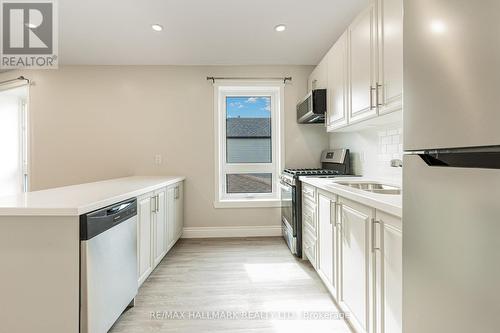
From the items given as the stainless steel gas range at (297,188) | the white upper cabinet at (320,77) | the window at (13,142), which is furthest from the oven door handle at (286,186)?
the window at (13,142)

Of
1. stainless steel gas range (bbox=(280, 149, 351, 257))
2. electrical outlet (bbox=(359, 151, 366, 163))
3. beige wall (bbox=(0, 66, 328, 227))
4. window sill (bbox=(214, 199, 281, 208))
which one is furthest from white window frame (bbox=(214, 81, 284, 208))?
electrical outlet (bbox=(359, 151, 366, 163))

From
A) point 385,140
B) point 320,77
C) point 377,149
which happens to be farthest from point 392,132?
point 320,77

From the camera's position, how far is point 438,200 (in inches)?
28.6

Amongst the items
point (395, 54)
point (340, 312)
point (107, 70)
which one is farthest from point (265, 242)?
point (107, 70)

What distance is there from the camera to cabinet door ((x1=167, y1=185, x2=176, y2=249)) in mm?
2875

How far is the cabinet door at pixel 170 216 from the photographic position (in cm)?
288

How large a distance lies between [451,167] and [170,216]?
2.75 meters

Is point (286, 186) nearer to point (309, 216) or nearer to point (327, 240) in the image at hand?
point (309, 216)

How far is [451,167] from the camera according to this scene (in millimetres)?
689

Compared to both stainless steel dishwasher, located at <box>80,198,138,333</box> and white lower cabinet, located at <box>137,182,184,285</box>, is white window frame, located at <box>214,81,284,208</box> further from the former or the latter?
stainless steel dishwasher, located at <box>80,198,138,333</box>

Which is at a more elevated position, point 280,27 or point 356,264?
point 280,27

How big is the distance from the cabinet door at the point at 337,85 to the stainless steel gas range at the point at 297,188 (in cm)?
49

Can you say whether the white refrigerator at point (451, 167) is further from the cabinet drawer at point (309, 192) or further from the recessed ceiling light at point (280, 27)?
the recessed ceiling light at point (280, 27)

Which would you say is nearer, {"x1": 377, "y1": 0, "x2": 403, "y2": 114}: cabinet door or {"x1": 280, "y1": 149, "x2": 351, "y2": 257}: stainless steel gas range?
{"x1": 377, "y1": 0, "x2": 403, "y2": 114}: cabinet door
